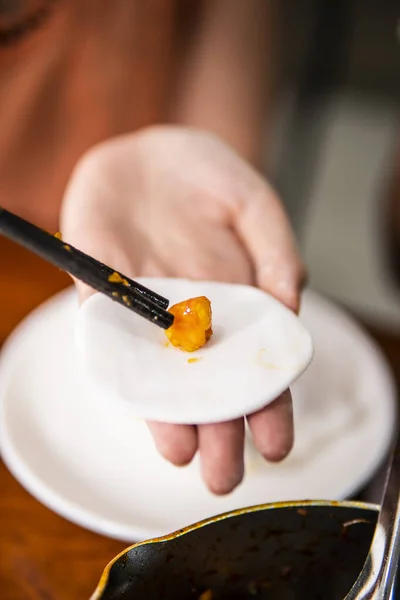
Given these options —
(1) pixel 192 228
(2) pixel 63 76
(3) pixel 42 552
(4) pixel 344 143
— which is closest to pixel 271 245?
(1) pixel 192 228

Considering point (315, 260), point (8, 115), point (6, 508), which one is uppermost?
point (8, 115)

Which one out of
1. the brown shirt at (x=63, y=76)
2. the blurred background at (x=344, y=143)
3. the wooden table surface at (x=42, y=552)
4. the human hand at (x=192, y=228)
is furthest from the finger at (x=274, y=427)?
the blurred background at (x=344, y=143)

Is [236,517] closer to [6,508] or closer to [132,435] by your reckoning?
[132,435]

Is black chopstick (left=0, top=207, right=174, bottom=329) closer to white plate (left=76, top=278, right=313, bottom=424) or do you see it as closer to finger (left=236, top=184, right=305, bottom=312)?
white plate (left=76, top=278, right=313, bottom=424)

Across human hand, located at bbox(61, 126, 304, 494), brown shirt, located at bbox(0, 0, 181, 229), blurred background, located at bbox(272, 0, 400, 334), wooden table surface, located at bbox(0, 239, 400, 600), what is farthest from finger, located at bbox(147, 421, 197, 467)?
blurred background, located at bbox(272, 0, 400, 334)

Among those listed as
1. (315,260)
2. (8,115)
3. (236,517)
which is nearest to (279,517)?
(236,517)
